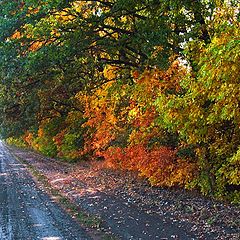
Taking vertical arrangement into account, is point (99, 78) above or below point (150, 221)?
above

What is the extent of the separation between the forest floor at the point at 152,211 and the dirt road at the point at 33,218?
942 millimetres

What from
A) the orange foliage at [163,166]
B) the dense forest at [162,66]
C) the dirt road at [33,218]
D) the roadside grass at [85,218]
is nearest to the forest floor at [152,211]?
the roadside grass at [85,218]

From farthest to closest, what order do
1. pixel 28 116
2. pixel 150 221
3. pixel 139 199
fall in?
pixel 28 116 → pixel 139 199 → pixel 150 221

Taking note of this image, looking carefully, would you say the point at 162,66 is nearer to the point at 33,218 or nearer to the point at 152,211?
the point at 152,211

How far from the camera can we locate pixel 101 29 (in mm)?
14719

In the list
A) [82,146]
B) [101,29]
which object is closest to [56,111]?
[82,146]

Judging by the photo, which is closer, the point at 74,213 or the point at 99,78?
the point at 74,213

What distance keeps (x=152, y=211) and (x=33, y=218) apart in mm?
3671

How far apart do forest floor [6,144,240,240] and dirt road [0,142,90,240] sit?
942 mm

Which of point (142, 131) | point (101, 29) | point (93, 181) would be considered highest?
point (101, 29)

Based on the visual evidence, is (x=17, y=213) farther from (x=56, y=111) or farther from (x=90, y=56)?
(x=56, y=111)

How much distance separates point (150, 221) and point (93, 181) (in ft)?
29.6

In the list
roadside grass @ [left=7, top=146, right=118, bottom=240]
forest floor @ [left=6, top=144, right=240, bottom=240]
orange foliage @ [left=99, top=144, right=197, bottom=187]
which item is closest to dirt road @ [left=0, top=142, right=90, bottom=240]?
roadside grass @ [left=7, top=146, right=118, bottom=240]

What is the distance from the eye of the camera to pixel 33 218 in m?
11.3
